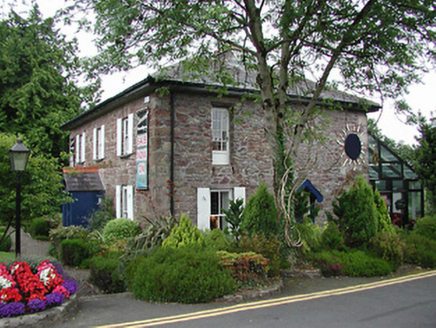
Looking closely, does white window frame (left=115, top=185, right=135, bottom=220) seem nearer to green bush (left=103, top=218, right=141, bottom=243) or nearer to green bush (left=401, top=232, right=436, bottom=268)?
green bush (left=103, top=218, right=141, bottom=243)

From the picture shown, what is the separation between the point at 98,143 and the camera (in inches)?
794

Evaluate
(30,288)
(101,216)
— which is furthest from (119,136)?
(30,288)

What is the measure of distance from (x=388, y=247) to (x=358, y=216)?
1.16 m

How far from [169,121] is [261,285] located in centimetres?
704

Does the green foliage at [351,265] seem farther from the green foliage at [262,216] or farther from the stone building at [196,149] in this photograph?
the stone building at [196,149]

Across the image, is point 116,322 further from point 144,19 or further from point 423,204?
point 423,204

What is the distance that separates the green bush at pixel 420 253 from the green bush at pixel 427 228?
4.55 ft

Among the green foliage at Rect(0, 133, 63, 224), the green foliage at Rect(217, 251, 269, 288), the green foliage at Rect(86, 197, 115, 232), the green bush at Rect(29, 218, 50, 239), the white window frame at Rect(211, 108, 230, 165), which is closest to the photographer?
the green foliage at Rect(217, 251, 269, 288)

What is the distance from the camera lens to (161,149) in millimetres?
13602

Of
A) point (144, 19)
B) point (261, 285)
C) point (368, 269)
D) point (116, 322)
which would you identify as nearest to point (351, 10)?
point (144, 19)

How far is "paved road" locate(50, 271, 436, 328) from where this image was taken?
6320mm

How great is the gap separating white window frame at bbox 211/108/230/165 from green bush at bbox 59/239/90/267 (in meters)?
4.98

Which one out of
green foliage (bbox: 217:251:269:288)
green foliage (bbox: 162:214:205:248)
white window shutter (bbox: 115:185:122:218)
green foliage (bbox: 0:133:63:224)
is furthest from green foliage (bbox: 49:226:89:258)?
green foliage (bbox: 217:251:269:288)

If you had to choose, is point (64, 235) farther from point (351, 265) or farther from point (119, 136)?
point (351, 265)
